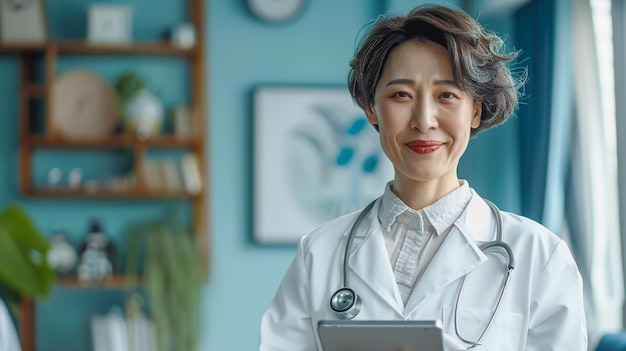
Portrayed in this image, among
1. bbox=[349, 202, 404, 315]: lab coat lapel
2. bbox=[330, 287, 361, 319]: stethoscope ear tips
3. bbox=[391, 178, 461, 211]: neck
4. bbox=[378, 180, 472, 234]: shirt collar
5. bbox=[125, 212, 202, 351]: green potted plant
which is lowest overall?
bbox=[125, 212, 202, 351]: green potted plant

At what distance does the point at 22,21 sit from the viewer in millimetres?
4500

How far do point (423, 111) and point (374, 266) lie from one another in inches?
10.4

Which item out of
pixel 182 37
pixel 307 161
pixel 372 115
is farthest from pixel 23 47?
pixel 372 115

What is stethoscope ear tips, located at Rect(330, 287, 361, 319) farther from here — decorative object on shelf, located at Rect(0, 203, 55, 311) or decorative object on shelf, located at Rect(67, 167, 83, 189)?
decorative object on shelf, located at Rect(67, 167, 83, 189)

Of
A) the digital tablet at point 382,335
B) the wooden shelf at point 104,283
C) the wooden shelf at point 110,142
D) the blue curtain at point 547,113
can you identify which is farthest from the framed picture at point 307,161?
the digital tablet at point 382,335

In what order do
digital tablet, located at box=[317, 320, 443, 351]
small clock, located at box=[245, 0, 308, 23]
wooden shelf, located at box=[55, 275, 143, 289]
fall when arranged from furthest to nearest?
small clock, located at box=[245, 0, 308, 23], wooden shelf, located at box=[55, 275, 143, 289], digital tablet, located at box=[317, 320, 443, 351]

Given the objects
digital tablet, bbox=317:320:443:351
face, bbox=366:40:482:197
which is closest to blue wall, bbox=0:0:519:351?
face, bbox=366:40:482:197

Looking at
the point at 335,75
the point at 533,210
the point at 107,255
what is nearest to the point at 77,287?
the point at 107,255

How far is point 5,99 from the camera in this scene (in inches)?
183

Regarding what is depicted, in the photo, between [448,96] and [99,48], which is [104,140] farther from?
[448,96]

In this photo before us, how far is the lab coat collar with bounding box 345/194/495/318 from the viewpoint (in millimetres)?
1505

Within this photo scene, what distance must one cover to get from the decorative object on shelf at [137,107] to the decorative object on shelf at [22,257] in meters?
0.64

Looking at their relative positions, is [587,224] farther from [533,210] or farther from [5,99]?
[5,99]

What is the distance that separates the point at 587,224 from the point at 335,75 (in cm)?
155
